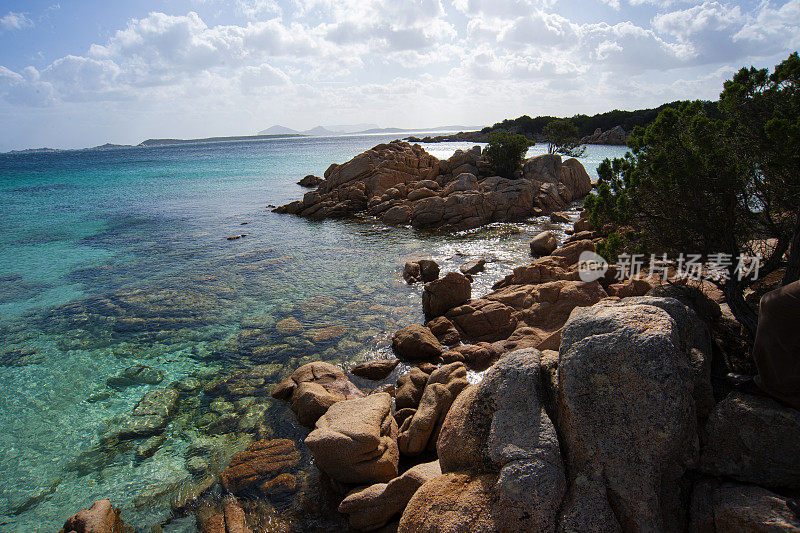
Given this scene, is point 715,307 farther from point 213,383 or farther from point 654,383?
point 213,383

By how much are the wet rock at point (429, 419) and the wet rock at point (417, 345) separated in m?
3.47

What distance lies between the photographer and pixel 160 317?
698 inches

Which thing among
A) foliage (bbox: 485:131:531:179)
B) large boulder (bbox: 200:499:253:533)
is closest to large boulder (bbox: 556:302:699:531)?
large boulder (bbox: 200:499:253:533)

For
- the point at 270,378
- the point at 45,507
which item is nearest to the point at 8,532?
the point at 45,507

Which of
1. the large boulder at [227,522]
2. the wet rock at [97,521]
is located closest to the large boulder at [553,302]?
the large boulder at [227,522]

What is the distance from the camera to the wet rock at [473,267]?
2143 centimetres

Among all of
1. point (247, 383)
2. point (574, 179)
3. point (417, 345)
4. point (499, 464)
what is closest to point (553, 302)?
point (417, 345)

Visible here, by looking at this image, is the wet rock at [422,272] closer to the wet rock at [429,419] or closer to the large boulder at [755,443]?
the wet rock at [429,419]

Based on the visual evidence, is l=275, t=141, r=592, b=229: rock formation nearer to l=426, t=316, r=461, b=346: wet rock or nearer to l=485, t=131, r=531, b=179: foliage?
l=485, t=131, r=531, b=179: foliage

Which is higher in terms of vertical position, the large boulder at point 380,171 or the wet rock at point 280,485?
the large boulder at point 380,171

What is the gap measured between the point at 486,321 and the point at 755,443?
9933mm

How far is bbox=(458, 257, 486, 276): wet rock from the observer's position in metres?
21.4
